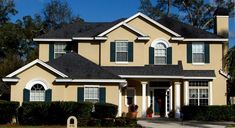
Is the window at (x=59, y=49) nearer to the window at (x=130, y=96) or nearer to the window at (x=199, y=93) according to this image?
the window at (x=130, y=96)

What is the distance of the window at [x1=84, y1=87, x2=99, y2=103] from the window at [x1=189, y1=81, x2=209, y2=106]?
814 cm

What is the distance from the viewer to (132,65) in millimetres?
36844

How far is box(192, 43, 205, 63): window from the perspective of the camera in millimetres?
37906

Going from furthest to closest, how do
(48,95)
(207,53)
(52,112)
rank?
1. (207,53)
2. (48,95)
3. (52,112)

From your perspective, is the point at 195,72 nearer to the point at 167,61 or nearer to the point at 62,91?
the point at 167,61

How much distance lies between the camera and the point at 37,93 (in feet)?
104

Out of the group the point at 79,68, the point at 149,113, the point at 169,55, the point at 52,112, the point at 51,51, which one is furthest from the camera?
the point at 51,51

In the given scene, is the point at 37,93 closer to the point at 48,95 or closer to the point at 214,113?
the point at 48,95

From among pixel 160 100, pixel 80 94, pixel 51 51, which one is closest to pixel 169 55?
pixel 160 100

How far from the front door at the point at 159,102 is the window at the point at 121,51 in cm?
364

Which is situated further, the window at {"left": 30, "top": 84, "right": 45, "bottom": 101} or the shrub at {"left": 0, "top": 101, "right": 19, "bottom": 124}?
the window at {"left": 30, "top": 84, "right": 45, "bottom": 101}

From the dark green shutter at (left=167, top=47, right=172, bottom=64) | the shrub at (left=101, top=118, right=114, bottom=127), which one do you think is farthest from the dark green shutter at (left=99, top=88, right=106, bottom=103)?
the dark green shutter at (left=167, top=47, right=172, bottom=64)

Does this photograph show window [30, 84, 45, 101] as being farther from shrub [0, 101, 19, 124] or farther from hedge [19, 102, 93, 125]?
hedge [19, 102, 93, 125]

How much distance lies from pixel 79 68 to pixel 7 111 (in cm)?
715
